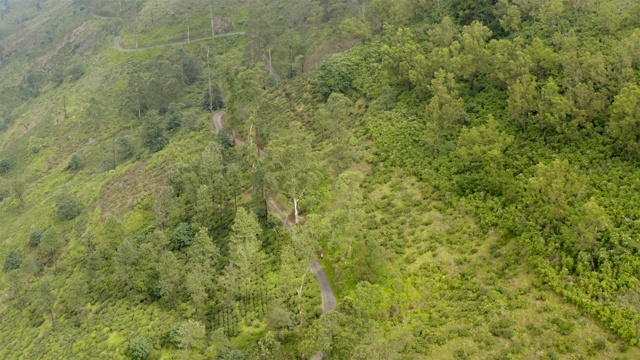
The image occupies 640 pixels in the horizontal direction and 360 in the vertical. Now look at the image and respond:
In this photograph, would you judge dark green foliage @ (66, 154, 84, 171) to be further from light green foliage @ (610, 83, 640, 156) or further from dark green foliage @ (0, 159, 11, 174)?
light green foliage @ (610, 83, 640, 156)

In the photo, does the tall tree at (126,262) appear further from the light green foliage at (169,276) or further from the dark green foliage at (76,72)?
the dark green foliage at (76,72)

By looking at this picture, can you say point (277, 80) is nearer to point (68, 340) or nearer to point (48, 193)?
point (48, 193)

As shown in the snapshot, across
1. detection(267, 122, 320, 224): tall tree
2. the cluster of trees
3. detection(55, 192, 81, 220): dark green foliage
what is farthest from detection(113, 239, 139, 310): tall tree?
the cluster of trees

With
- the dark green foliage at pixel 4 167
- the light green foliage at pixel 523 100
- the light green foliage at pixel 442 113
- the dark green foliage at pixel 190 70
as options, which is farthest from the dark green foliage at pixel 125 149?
the light green foliage at pixel 523 100

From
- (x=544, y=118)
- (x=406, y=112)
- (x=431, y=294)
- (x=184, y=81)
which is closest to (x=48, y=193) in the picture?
(x=184, y=81)

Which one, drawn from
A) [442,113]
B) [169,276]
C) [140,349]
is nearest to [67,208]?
[169,276]

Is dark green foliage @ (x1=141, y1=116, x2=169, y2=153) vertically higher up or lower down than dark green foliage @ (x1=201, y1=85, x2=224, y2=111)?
lower down
